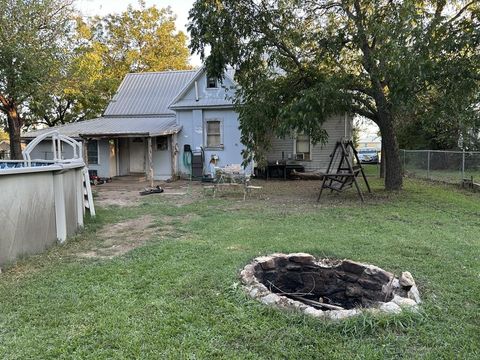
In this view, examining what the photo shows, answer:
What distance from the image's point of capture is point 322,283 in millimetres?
4797

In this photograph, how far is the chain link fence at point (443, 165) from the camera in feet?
44.1

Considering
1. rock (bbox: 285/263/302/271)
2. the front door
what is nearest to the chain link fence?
rock (bbox: 285/263/302/271)

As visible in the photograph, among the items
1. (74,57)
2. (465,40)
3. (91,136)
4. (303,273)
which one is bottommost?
(303,273)

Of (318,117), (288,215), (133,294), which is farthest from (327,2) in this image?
(133,294)

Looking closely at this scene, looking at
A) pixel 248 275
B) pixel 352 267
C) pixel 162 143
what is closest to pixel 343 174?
pixel 352 267

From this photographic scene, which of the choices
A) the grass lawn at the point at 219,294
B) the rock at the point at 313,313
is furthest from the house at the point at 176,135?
the rock at the point at 313,313

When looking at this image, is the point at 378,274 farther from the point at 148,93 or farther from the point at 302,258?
the point at 148,93

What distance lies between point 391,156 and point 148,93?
1330cm

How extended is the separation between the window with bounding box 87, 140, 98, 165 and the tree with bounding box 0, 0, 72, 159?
3213mm

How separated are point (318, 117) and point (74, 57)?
11887 mm

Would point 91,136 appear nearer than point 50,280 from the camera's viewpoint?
No

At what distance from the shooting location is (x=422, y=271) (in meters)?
4.65

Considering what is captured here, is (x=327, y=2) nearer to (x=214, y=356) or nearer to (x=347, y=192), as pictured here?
(x=347, y=192)

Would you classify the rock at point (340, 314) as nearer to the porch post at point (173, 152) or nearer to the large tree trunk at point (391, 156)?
the large tree trunk at point (391, 156)
